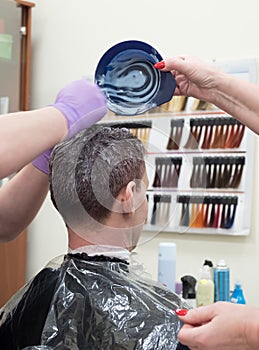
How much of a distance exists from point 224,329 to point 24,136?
621 millimetres

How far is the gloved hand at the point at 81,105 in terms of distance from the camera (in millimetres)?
1392

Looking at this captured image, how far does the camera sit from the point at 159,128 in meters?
1.51

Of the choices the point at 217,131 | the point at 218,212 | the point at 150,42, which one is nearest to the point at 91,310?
the point at 218,212

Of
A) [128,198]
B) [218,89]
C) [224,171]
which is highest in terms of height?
[218,89]

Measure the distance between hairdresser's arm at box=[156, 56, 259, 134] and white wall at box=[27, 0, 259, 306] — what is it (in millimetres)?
928

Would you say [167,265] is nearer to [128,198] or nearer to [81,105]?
[128,198]

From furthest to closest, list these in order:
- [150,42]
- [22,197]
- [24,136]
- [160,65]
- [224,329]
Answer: [150,42] < [22,197] < [160,65] < [24,136] < [224,329]

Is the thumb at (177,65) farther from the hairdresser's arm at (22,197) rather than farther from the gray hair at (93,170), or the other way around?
the hairdresser's arm at (22,197)

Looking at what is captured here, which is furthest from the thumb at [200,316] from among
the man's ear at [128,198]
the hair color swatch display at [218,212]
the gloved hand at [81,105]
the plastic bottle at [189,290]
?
the hair color swatch display at [218,212]

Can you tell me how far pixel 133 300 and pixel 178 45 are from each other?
70.6 inches

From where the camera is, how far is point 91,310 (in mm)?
1366

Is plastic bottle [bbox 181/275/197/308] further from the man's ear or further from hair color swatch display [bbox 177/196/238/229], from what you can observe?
the man's ear

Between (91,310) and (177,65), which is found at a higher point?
(177,65)

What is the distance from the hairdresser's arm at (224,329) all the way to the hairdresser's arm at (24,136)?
1.77 feet
